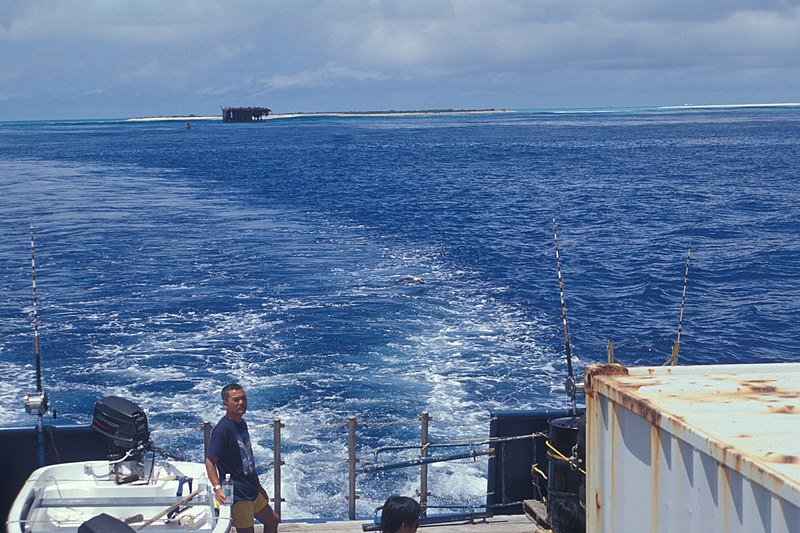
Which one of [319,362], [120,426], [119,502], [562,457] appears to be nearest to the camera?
[119,502]

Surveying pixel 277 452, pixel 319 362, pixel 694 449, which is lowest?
pixel 319 362

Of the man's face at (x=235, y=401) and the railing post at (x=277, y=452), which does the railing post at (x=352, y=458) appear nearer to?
the railing post at (x=277, y=452)

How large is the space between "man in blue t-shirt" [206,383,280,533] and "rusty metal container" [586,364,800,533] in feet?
9.40

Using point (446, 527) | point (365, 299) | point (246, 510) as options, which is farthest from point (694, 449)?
point (365, 299)

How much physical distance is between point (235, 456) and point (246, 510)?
545mm

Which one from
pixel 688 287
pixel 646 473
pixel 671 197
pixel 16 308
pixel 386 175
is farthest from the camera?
pixel 386 175

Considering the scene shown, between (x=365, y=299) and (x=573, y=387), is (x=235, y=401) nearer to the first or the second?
(x=573, y=387)

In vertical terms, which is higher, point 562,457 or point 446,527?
point 562,457

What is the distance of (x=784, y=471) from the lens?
12.5ft

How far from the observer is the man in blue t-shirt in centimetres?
696

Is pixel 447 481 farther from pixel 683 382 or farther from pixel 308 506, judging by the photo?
pixel 683 382

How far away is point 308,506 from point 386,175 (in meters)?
61.8

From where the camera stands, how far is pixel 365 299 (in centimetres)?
2411

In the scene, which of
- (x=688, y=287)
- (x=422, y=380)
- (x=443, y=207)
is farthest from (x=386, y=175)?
(x=422, y=380)
